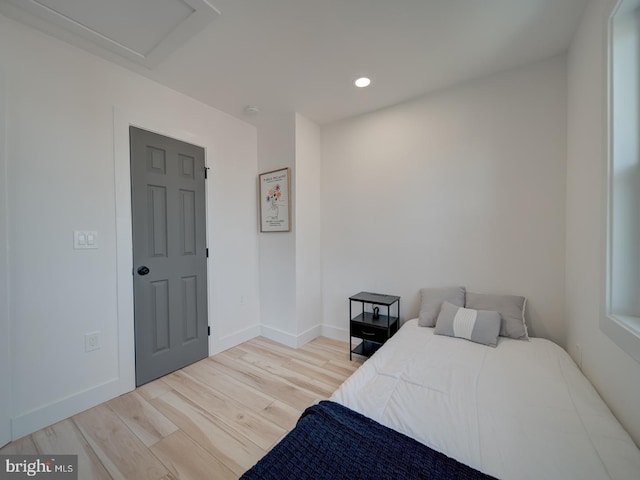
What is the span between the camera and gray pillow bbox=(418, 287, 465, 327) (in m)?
2.12

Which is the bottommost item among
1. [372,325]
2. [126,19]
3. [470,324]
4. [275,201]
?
[372,325]

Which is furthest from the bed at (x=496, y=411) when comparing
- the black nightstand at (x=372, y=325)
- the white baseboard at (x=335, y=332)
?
the white baseboard at (x=335, y=332)

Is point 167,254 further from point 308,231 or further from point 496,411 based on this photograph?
point 496,411

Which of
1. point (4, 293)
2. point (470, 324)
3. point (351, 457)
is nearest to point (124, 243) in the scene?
point (4, 293)

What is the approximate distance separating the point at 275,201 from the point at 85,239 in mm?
1633

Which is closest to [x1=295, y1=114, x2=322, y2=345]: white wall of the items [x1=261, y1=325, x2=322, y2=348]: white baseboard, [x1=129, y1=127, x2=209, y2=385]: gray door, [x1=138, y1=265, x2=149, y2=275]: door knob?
[x1=261, y1=325, x2=322, y2=348]: white baseboard

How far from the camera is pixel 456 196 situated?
7.30 ft

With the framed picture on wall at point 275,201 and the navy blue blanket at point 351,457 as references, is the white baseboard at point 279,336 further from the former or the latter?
the navy blue blanket at point 351,457

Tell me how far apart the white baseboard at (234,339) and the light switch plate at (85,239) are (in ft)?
4.56

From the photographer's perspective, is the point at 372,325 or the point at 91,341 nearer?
the point at 91,341

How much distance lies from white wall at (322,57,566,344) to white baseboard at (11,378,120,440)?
2054 mm

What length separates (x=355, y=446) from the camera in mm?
906

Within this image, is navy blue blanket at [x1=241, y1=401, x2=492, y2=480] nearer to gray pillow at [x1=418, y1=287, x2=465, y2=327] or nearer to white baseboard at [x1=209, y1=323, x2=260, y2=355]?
gray pillow at [x1=418, y1=287, x2=465, y2=327]

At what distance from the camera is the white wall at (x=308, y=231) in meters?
2.74
